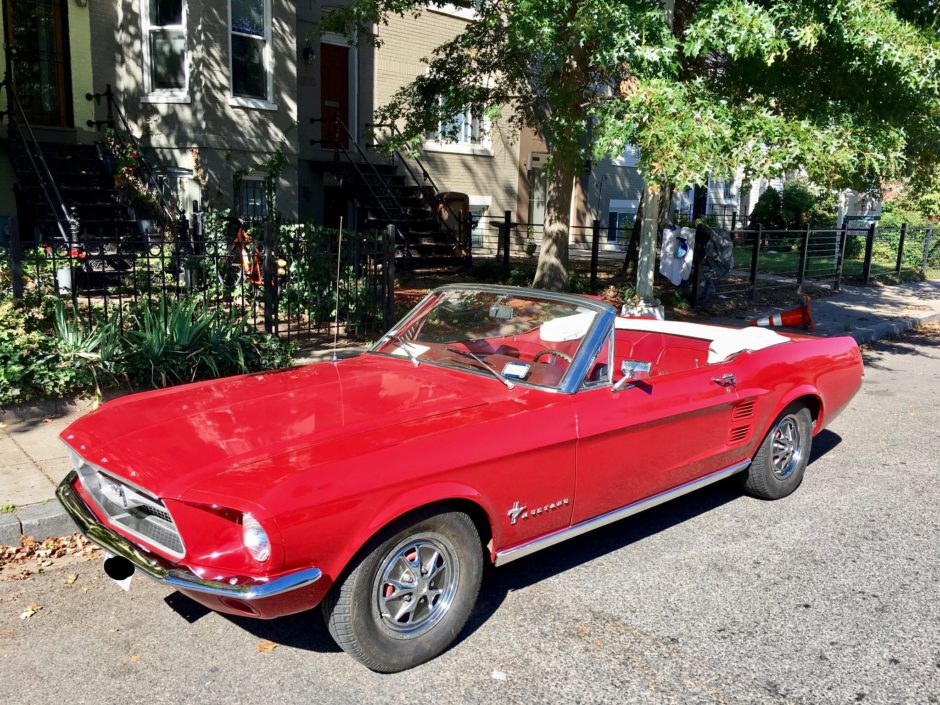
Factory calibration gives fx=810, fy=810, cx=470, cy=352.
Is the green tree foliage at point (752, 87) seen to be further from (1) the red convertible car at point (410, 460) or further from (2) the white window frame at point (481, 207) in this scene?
(2) the white window frame at point (481, 207)

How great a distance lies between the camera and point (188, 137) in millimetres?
13070

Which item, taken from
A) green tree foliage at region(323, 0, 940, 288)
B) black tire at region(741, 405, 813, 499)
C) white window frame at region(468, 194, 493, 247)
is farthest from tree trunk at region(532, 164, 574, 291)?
white window frame at region(468, 194, 493, 247)

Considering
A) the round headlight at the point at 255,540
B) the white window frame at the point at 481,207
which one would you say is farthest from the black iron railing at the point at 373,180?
the round headlight at the point at 255,540

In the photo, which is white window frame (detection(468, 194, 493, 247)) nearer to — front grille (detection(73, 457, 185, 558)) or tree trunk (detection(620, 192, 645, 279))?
tree trunk (detection(620, 192, 645, 279))

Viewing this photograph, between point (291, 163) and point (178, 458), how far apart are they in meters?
11.7

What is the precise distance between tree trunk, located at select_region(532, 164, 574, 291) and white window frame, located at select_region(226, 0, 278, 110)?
5351mm

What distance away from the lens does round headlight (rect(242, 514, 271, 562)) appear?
2.85 metres

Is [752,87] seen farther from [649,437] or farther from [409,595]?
[409,595]

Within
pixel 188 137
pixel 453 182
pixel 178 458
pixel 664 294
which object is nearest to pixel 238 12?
pixel 188 137

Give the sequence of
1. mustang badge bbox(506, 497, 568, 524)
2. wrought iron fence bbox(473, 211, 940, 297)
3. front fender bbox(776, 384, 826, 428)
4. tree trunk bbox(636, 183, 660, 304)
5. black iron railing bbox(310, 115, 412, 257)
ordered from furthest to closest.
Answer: black iron railing bbox(310, 115, 412, 257) → wrought iron fence bbox(473, 211, 940, 297) → tree trunk bbox(636, 183, 660, 304) → front fender bbox(776, 384, 826, 428) → mustang badge bbox(506, 497, 568, 524)

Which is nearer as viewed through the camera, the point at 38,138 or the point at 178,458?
the point at 178,458

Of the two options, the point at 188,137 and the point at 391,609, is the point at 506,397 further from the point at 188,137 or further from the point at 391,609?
the point at 188,137

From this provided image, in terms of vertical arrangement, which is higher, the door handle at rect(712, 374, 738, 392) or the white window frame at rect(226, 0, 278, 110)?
the white window frame at rect(226, 0, 278, 110)

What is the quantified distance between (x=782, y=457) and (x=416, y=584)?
308 cm
